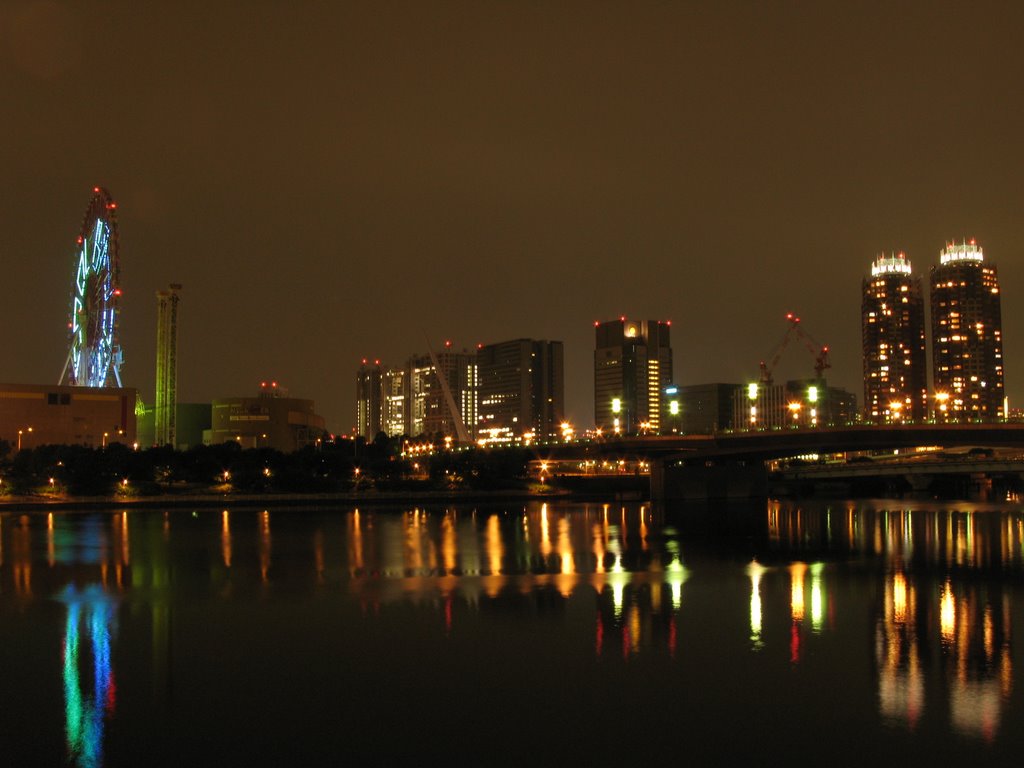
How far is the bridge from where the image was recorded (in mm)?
72750

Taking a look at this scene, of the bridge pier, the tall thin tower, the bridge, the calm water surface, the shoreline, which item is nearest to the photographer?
the calm water surface

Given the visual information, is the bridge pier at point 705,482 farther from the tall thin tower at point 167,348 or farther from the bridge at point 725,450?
the tall thin tower at point 167,348

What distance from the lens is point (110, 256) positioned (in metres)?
107

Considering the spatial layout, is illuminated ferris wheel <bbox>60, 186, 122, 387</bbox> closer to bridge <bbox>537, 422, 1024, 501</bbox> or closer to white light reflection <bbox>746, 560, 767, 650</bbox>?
bridge <bbox>537, 422, 1024, 501</bbox>

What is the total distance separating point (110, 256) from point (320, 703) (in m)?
101

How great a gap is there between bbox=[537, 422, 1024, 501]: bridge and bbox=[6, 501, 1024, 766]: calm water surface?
3435 centimetres

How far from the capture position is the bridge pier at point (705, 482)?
86.5 metres

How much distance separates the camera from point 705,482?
8750 centimetres

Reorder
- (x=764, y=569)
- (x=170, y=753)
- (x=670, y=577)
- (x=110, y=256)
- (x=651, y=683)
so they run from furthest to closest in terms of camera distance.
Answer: (x=110, y=256)
(x=764, y=569)
(x=670, y=577)
(x=651, y=683)
(x=170, y=753)

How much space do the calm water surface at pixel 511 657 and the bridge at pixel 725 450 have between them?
1352 inches

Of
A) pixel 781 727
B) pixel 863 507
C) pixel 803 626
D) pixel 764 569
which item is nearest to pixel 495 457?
pixel 863 507

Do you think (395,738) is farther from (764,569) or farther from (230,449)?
(230,449)

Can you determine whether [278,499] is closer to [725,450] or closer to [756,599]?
[725,450]

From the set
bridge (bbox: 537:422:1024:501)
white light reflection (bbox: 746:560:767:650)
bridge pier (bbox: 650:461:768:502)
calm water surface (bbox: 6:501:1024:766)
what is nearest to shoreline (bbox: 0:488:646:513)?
bridge pier (bbox: 650:461:768:502)
